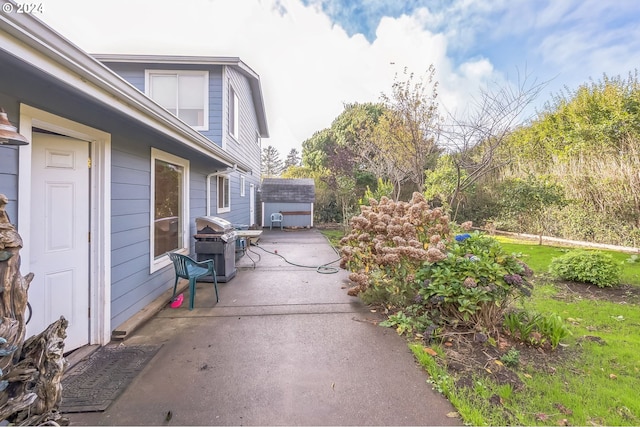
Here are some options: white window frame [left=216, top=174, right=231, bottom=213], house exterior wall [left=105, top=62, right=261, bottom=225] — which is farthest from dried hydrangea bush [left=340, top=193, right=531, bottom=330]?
white window frame [left=216, top=174, right=231, bottom=213]

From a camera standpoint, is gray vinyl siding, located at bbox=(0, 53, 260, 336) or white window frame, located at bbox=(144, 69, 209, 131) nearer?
gray vinyl siding, located at bbox=(0, 53, 260, 336)

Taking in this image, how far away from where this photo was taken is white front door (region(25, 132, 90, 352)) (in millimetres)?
2412

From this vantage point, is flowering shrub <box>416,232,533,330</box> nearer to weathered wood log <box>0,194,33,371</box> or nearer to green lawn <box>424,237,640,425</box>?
green lawn <box>424,237,640,425</box>

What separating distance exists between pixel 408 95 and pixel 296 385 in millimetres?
5954

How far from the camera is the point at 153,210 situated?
4055 mm

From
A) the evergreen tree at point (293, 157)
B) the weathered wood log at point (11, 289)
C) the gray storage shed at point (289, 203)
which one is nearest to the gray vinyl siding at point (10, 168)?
the weathered wood log at point (11, 289)

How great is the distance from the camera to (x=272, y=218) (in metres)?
13.8

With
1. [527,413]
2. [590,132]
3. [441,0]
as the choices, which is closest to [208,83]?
[441,0]

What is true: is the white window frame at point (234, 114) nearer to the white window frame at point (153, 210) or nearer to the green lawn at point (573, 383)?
the white window frame at point (153, 210)

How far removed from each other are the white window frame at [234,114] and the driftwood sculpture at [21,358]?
7262 millimetres

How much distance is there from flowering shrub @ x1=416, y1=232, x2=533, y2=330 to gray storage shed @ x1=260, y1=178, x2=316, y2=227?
10883 mm

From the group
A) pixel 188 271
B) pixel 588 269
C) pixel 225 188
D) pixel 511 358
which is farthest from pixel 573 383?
pixel 225 188

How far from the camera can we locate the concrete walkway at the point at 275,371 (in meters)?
2.01

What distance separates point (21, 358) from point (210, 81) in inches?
302
